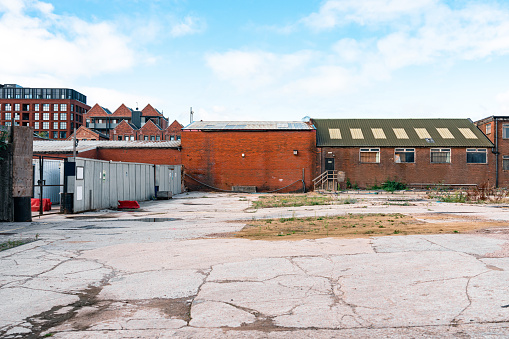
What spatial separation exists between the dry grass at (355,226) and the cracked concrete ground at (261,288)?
1037 mm

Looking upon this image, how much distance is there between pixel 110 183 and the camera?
1970 cm

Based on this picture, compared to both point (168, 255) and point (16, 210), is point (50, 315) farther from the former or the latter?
point (16, 210)

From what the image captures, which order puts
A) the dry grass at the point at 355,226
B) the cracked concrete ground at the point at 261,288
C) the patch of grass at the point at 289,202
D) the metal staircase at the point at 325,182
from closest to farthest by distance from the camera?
1. the cracked concrete ground at the point at 261,288
2. the dry grass at the point at 355,226
3. the patch of grass at the point at 289,202
4. the metal staircase at the point at 325,182

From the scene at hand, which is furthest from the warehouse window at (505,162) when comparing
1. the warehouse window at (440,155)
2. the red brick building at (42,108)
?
the red brick building at (42,108)

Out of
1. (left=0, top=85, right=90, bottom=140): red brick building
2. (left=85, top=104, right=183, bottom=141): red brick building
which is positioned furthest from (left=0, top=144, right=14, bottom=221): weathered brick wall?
(left=0, top=85, right=90, bottom=140): red brick building

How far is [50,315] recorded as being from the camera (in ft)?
14.8

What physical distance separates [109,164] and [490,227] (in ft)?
53.8

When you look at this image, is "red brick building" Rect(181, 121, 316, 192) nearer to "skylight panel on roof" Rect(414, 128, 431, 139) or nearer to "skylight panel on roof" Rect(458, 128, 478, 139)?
"skylight panel on roof" Rect(414, 128, 431, 139)

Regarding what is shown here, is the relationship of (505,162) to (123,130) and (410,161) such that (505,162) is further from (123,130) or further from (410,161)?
(123,130)

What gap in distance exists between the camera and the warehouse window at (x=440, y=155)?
37062mm

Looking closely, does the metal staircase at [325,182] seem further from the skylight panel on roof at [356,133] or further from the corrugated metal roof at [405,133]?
the skylight panel on roof at [356,133]

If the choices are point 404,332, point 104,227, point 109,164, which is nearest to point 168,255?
point 404,332

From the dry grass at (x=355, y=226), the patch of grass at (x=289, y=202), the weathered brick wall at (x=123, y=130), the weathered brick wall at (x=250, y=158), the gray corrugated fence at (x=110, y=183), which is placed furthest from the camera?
the weathered brick wall at (x=123, y=130)

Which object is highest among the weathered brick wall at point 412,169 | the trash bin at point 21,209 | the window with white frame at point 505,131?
the window with white frame at point 505,131
